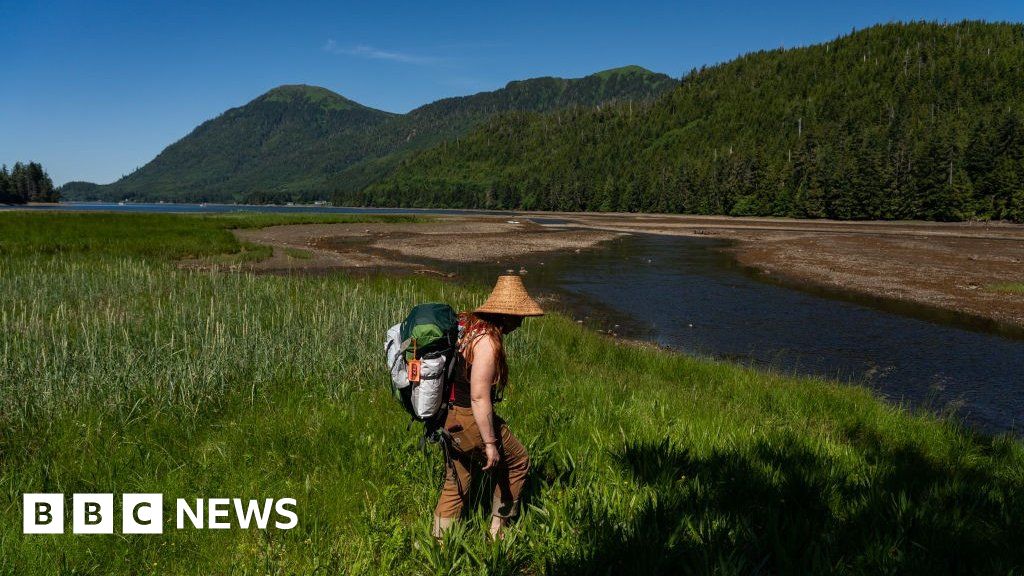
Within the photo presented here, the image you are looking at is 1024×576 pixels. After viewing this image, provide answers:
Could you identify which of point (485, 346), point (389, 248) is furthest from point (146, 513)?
point (389, 248)

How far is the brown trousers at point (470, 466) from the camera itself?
4.33m

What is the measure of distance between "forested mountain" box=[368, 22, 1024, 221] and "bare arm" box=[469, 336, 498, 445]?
9798 centimetres

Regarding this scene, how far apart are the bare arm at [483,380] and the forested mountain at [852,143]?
97982 millimetres

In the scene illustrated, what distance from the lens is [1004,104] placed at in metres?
125

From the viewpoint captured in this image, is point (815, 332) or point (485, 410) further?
point (815, 332)

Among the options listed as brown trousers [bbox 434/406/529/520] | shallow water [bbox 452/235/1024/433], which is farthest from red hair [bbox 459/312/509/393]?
shallow water [bbox 452/235/1024/433]

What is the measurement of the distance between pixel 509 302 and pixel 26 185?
667ft

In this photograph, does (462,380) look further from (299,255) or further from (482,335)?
(299,255)

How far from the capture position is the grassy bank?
4336 millimetres

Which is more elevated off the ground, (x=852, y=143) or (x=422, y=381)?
(x=852, y=143)

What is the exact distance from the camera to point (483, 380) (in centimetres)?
408

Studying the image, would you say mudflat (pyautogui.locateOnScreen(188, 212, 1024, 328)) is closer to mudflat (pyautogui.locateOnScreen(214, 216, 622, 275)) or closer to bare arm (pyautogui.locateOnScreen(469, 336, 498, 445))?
mudflat (pyautogui.locateOnScreen(214, 216, 622, 275))

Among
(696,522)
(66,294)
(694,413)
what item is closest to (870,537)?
(696,522)

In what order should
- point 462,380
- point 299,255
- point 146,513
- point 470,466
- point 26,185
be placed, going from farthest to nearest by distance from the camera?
point 26,185 < point 299,255 < point 146,513 < point 470,466 < point 462,380
